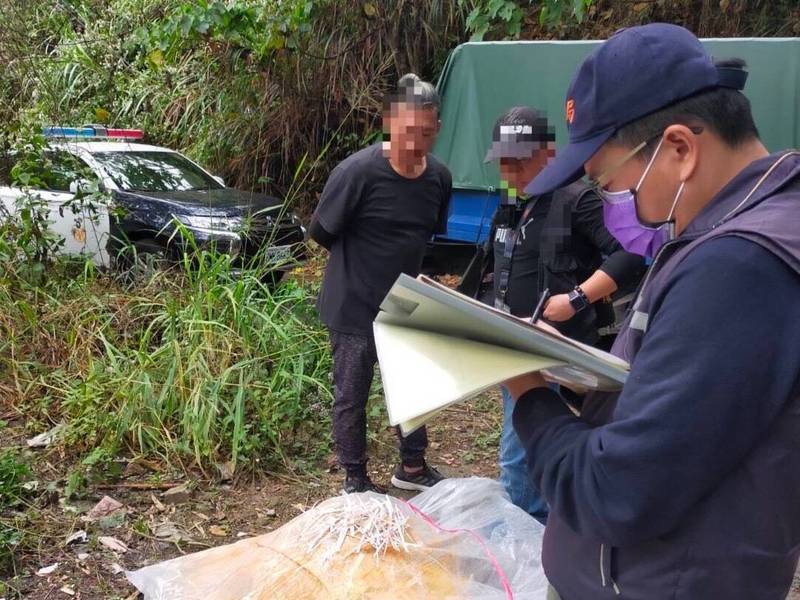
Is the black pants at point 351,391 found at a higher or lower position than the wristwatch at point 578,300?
lower

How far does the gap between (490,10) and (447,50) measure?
5.73ft

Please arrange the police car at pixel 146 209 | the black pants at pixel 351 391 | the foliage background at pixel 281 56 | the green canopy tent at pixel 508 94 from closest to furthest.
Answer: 1. the black pants at pixel 351 391
2. the police car at pixel 146 209
3. the green canopy tent at pixel 508 94
4. the foliage background at pixel 281 56

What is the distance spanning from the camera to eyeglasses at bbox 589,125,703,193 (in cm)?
113

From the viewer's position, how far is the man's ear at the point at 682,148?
112 cm

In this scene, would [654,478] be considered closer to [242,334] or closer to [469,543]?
[469,543]

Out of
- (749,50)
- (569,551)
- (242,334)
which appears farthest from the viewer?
(749,50)

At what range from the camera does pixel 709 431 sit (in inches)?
39.3

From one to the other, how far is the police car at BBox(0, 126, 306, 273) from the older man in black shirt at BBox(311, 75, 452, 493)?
1.33 m


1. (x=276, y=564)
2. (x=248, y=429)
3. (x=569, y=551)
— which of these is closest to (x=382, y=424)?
(x=248, y=429)

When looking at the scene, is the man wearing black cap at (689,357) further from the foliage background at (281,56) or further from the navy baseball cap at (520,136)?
the foliage background at (281,56)

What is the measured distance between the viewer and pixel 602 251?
9.80 ft

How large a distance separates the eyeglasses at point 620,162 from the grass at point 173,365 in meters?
2.93

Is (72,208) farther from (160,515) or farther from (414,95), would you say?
(414,95)

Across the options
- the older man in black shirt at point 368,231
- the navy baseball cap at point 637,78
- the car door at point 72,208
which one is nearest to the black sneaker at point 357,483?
the older man in black shirt at point 368,231
